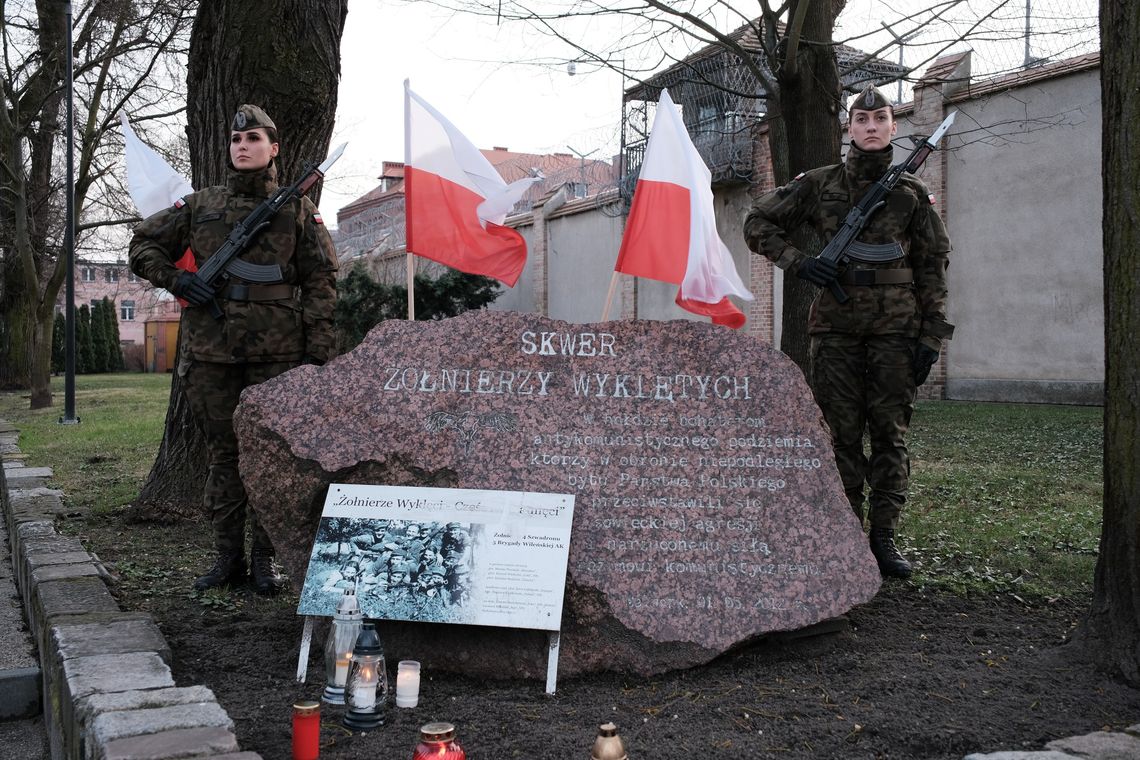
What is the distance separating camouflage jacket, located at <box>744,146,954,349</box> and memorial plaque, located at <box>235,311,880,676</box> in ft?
2.90

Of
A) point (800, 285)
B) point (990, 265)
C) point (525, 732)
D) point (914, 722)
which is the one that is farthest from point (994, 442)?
point (525, 732)

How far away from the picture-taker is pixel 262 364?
456 centimetres

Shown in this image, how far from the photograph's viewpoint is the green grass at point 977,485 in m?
4.80

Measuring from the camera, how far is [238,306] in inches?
177

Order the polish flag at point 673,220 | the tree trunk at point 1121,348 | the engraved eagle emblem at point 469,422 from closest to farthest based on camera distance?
the tree trunk at point 1121,348, the engraved eagle emblem at point 469,422, the polish flag at point 673,220

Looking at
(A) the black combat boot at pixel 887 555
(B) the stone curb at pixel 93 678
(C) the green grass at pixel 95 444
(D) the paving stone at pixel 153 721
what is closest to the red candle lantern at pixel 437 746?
(B) the stone curb at pixel 93 678

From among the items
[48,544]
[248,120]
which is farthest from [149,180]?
[48,544]

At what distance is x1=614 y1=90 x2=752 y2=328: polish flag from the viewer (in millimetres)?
5961

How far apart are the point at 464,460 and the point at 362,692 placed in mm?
963

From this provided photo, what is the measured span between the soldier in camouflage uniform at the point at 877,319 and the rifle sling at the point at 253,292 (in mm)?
2187

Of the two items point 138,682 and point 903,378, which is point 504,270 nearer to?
point 903,378

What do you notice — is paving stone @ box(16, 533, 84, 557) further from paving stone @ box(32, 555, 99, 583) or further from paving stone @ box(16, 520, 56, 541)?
paving stone @ box(32, 555, 99, 583)

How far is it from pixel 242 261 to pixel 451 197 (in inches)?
79.2

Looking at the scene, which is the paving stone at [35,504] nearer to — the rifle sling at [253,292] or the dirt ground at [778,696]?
the rifle sling at [253,292]
